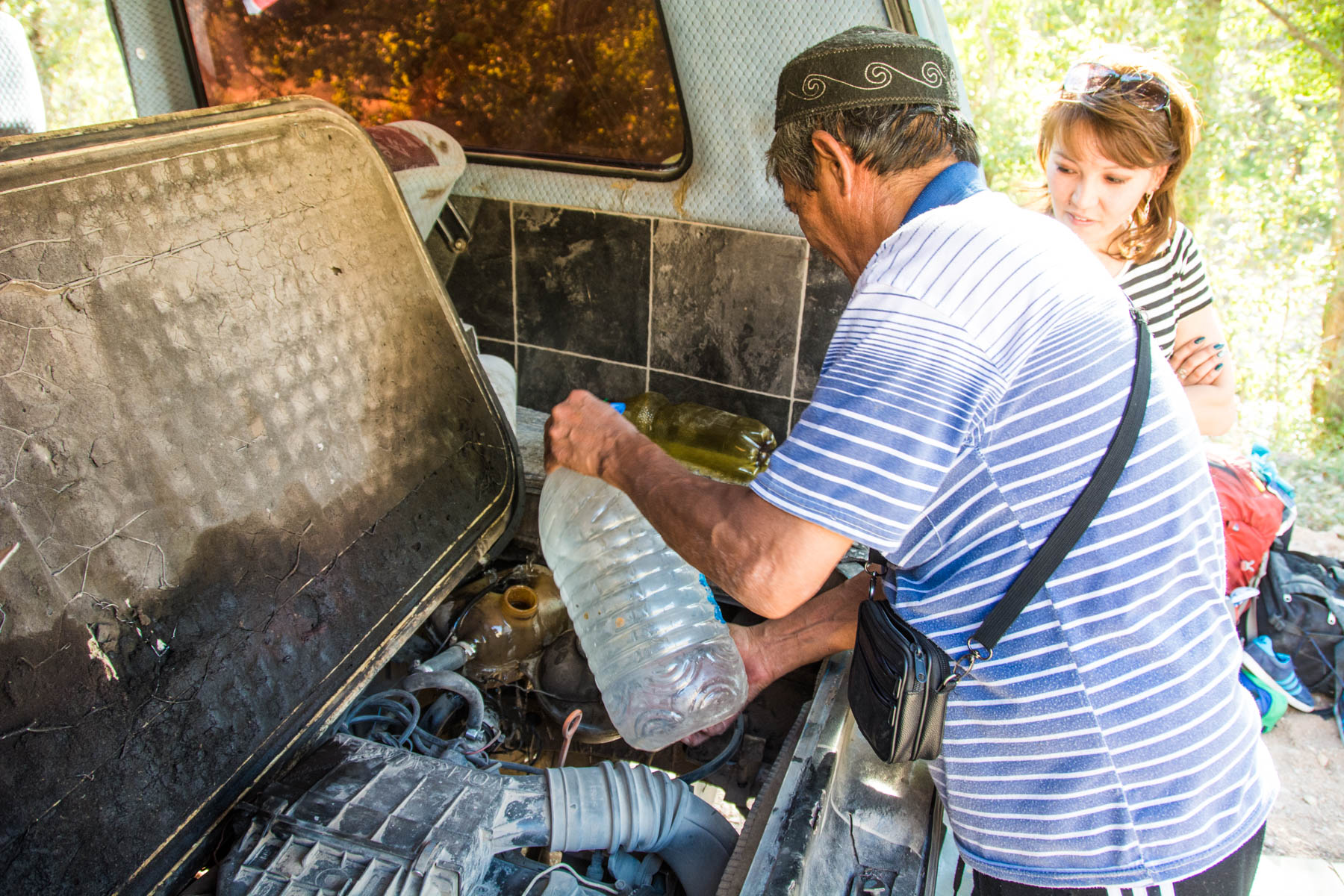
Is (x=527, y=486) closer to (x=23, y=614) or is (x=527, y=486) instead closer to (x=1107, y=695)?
(x=23, y=614)

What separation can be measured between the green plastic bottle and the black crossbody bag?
139 centimetres

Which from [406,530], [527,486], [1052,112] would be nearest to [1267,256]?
[1052,112]

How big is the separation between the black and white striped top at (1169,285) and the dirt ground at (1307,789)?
5.78ft

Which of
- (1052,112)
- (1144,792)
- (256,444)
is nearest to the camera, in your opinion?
(1144,792)

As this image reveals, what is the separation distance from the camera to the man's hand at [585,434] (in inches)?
63.9

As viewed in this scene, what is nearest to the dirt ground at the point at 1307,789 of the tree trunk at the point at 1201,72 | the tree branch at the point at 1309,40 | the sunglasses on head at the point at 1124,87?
the sunglasses on head at the point at 1124,87

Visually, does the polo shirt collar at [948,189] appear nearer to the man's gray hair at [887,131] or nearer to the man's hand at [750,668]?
the man's gray hair at [887,131]

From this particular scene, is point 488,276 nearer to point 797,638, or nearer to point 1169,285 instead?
point 797,638

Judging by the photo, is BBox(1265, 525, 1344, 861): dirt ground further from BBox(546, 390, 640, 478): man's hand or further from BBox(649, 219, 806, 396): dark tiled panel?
BBox(546, 390, 640, 478): man's hand

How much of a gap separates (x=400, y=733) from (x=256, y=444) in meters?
0.68

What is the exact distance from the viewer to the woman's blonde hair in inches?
86.7

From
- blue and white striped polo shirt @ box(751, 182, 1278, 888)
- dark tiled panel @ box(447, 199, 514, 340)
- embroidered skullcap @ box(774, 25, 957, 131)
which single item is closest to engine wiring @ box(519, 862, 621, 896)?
blue and white striped polo shirt @ box(751, 182, 1278, 888)

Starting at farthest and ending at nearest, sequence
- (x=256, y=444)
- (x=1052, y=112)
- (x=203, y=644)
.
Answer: (x=1052, y=112), (x=256, y=444), (x=203, y=644)

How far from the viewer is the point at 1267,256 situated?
8.02 m
